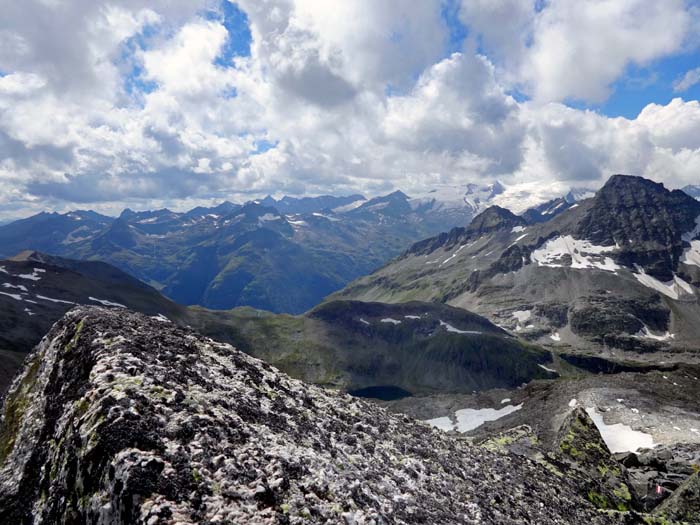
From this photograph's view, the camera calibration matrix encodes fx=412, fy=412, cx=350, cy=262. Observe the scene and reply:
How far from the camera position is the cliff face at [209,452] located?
24.9 feet

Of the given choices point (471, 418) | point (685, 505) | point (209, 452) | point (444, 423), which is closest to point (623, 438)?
point (471, 418)

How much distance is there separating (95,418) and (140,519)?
289cm

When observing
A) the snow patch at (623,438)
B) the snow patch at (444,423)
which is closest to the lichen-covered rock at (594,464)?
the snow patch at (623,438)

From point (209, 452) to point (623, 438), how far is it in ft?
229

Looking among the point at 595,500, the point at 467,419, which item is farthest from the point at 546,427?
the point at 595,500

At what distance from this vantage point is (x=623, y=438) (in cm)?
5944

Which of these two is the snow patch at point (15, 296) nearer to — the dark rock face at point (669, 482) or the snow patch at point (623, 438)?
the snow patch at point (623, 438)

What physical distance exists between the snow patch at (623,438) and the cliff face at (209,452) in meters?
51.3

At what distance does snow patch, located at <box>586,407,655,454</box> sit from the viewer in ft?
184

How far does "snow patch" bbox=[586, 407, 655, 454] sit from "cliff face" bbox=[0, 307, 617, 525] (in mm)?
51330

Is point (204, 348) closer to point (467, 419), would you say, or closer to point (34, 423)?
point (34, 423)

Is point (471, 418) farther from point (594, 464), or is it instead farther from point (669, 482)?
point (594, 464)

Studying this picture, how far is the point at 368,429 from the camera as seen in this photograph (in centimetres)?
1434

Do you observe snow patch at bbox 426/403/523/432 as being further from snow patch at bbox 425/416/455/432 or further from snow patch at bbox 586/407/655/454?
snow patch at bbox 586/407/655/454
